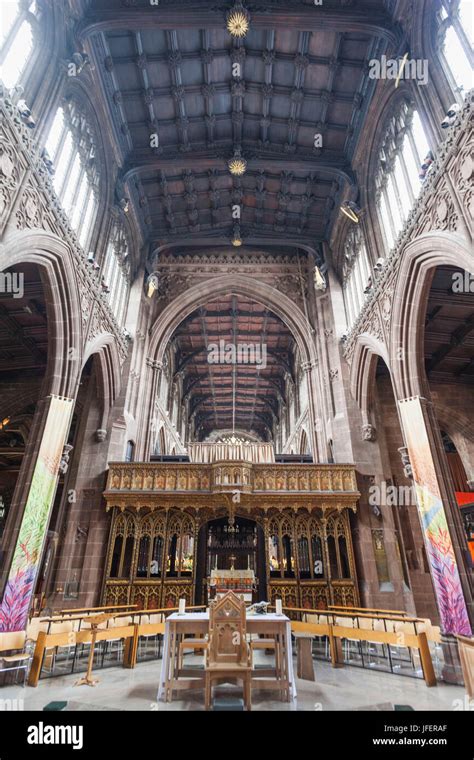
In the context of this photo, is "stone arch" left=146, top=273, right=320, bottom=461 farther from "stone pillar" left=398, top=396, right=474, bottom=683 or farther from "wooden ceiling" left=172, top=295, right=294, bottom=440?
"stone pillar" left=398, top=396, right=474, bottom=683

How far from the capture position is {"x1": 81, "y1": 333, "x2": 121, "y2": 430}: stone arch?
1386cm

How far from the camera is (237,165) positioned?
15.8 m

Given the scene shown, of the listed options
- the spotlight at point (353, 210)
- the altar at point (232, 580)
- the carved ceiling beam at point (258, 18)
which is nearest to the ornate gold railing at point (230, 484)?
the altar at point (232, 580)

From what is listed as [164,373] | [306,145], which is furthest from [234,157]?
[164,373]

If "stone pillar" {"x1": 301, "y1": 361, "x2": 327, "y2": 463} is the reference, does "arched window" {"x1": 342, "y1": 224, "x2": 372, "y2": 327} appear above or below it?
above

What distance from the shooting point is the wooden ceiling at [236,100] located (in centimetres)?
1185

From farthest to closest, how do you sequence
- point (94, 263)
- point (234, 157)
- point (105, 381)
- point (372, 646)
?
point (234, 157) < point (105, 381) < point (94, 263) < point (372, 646)

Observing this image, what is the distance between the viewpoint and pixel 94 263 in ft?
40.8

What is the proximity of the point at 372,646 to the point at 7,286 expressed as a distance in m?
12.6

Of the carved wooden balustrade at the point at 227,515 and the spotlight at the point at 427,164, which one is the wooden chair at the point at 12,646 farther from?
the spotlight at the point at 427,164

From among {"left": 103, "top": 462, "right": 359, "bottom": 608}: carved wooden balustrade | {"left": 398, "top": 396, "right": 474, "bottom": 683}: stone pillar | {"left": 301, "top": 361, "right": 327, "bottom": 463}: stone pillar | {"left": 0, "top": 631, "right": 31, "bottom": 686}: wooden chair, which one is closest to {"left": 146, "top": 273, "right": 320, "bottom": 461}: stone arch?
{"left": 301, "top": 361, "right": 327, "bottom": 463}: stone pillar

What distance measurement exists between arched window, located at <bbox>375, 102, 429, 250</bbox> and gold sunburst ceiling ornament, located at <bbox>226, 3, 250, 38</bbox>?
5.10 meters

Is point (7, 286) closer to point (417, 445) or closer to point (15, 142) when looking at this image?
point (15, 142)

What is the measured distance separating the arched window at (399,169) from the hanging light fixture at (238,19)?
511cm
